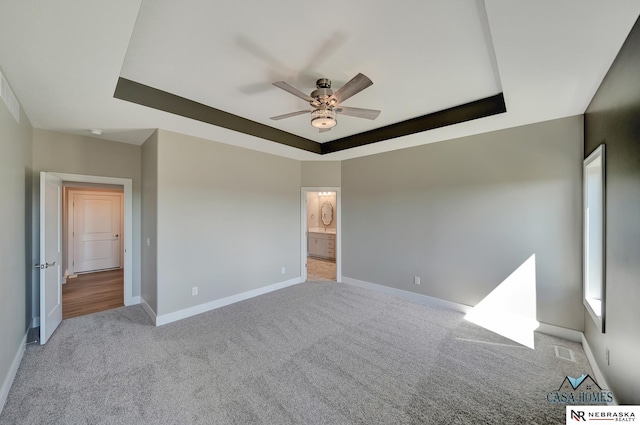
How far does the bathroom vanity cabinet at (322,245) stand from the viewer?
24.3ft

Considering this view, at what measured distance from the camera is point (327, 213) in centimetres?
821

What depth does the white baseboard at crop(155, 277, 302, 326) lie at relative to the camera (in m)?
3.28

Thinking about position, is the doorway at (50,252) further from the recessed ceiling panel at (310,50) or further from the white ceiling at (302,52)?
the recessed ceiling panel at (310,50)

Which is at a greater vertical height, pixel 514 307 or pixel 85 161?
pixel 85 161

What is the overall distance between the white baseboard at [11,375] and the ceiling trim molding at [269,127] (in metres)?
2.57

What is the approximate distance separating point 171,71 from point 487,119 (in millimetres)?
3411

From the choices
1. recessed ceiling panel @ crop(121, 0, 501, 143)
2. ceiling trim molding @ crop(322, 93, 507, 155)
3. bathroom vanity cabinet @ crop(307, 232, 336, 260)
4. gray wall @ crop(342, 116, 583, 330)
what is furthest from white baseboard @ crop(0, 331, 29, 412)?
bathroom vanity cabinet @ crop(307, 232, 336, 260)

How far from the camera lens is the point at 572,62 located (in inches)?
72.1

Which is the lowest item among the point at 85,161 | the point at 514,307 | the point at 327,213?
the point at 514,307

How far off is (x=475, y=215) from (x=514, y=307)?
1.28m

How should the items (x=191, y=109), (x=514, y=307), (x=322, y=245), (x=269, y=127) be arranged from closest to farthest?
(x=191, y=109), (x=514, y=307), (x=269, y=127), (x=322, y=245)

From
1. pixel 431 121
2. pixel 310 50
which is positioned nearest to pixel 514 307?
pixel 431 121

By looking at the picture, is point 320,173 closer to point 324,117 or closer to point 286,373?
point 324,117

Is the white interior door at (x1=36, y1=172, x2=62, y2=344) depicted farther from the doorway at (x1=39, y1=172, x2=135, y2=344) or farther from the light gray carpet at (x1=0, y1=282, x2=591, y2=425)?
the light gray carpet at (x1=0, y1=282, x2=591, y2=425)
